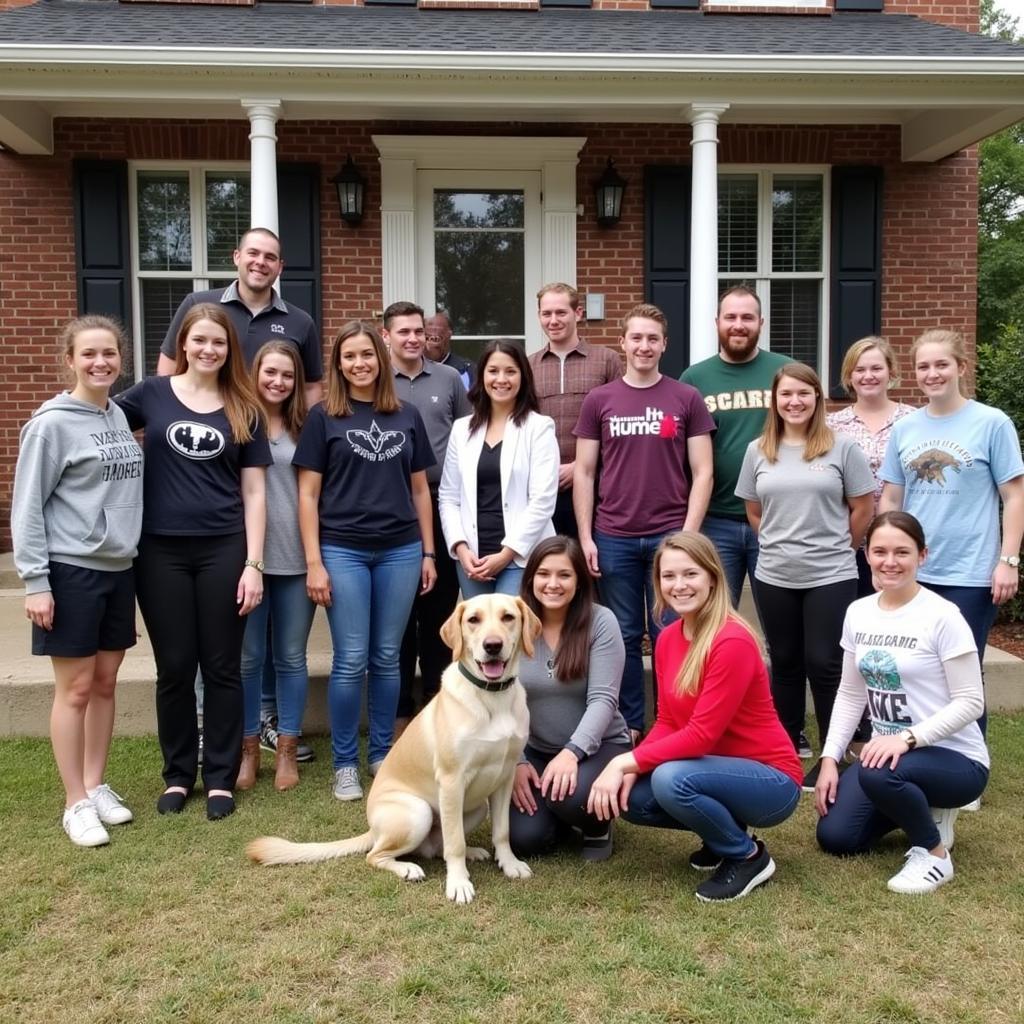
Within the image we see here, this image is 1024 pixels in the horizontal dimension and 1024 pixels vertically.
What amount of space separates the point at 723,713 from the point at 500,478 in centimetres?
140

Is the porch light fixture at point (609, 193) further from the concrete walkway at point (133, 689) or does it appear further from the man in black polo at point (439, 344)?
the concrete walkway at point (133, 689)

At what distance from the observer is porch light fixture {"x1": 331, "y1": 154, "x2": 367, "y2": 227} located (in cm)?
731

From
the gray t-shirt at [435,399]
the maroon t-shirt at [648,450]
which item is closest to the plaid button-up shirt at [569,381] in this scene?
the maroon t-shirt at [648,450]

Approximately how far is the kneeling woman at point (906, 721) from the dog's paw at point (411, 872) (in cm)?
138

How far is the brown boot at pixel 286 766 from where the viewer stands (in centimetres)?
399

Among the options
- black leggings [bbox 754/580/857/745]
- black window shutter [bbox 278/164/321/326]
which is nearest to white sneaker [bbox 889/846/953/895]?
black leggings [bbox 754/580/857/745]

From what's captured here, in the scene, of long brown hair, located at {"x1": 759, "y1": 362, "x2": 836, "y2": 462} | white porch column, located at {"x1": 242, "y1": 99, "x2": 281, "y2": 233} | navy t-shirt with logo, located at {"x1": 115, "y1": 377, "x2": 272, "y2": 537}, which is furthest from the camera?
white porch column, located at {"x1": 242, "y1": 99, "x2": 281, "y2": 233}

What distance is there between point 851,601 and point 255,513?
7.88 feet

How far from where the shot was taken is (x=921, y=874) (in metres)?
3.04

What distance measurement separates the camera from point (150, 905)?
9.78 ft

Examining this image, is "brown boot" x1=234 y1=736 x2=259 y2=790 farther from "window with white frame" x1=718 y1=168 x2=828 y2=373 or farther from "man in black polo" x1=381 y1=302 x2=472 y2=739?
"window with white frame" x1=718 y1=168 x2=828 y2=373

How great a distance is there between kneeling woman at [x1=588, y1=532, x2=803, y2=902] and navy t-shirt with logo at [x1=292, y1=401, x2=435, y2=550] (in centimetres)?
121

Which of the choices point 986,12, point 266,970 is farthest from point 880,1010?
point 986,12

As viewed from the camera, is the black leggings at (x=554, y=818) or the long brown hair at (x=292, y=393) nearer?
the black leggings at (x=554, y=818)
